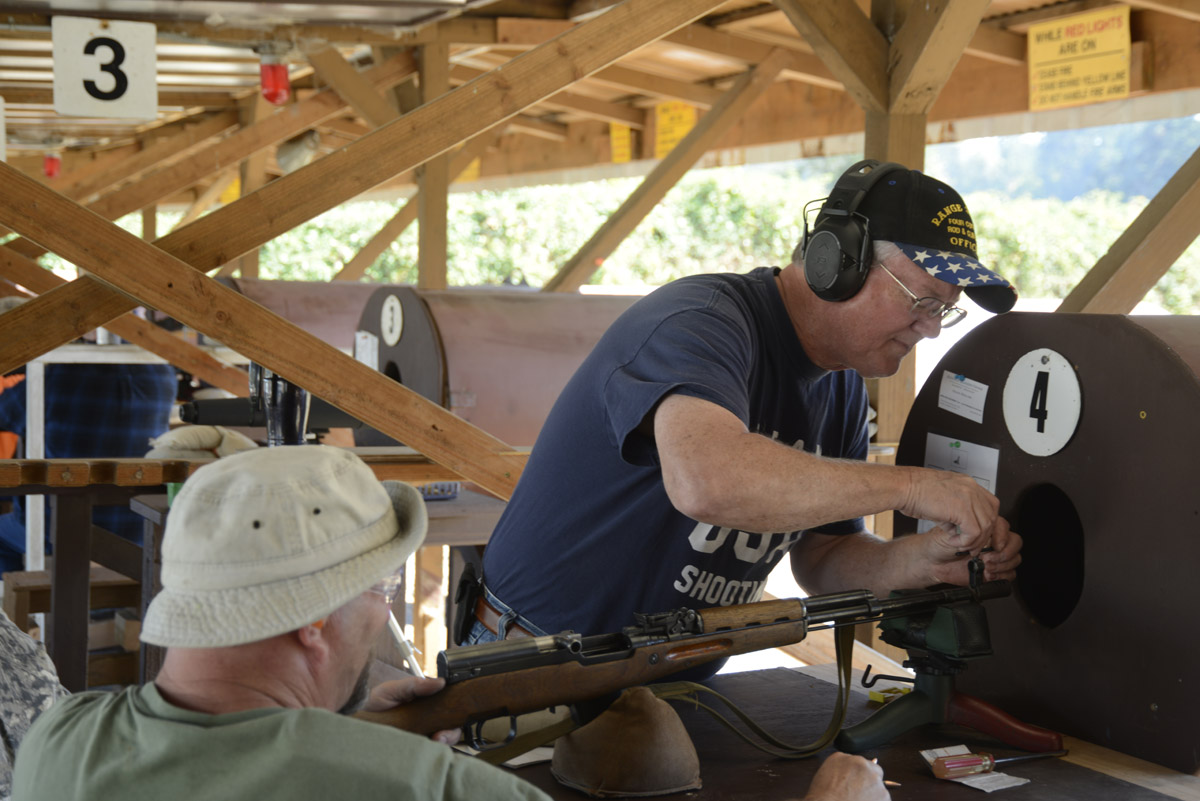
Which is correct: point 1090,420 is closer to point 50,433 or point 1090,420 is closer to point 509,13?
point 50,433

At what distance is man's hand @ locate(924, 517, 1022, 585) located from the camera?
173cm

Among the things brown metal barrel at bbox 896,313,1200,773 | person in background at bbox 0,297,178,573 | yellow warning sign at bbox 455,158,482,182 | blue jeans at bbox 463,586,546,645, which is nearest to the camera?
brown metal barrel at bbox 896,313,1200,773

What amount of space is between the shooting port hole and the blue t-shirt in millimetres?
366

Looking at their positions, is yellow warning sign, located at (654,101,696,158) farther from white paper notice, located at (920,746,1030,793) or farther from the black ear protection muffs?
white paper notice, located at (920,746,1030,793)

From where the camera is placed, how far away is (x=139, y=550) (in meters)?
3.83

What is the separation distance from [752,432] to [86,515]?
7.42 ft

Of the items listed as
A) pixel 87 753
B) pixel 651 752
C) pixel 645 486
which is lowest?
pixel 651 752

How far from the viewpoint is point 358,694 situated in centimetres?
123

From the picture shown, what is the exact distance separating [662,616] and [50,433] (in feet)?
12.2

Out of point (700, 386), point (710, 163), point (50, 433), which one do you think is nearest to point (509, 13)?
point (710, 163)

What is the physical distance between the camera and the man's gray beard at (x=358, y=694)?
1.21 metres

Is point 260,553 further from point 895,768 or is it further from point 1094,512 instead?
point 1094,512

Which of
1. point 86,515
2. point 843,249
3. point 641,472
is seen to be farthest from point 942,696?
point 86,515

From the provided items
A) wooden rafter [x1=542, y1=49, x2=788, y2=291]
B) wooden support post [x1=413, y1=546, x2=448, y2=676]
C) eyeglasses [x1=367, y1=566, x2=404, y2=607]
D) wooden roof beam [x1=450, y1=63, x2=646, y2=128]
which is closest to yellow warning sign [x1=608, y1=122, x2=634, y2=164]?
wooden roof beam [x1=450, y1=63, x2=646, y2=128]
